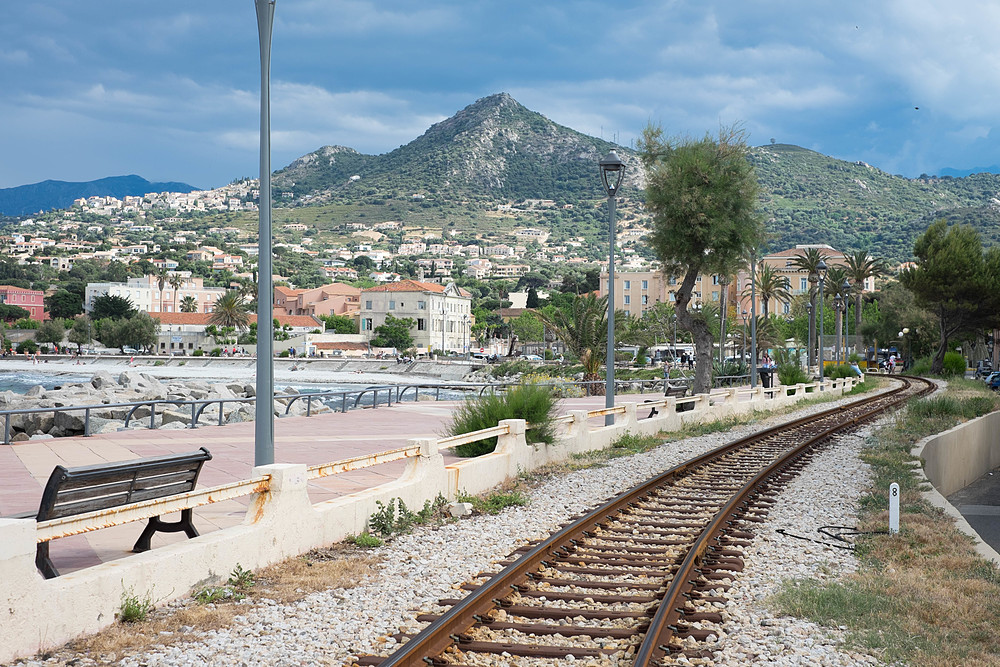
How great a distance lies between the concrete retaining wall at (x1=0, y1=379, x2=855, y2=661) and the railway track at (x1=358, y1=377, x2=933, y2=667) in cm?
183

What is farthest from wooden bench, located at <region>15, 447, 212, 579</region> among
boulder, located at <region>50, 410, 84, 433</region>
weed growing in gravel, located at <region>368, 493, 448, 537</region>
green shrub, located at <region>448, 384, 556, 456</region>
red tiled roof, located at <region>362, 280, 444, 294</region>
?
red tiled roof, located at <region>362, 280, 444, 294</region>

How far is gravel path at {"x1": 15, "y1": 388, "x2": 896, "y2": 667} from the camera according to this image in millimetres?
5480

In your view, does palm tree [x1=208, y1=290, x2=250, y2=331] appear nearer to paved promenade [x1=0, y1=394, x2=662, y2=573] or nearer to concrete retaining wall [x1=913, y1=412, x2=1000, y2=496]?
paved promenade [x1=0, y1=394, x2=662, y2=573]

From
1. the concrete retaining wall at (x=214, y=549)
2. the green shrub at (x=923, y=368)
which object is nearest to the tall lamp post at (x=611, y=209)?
the concrete retaining wall at (x=214, y=549)

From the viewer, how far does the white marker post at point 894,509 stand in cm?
938

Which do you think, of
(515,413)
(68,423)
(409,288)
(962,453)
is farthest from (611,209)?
(409,288)

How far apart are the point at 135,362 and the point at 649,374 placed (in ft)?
233

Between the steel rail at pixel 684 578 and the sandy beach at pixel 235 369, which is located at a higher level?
the steel rail at pixel 684 578

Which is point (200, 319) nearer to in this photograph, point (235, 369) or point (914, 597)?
point (235, 369)

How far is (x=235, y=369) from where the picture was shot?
347ft

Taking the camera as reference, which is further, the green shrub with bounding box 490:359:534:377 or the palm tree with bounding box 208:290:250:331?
the palm tree with bounding box 208:290:250:331

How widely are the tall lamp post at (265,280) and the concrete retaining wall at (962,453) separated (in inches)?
506

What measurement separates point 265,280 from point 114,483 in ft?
11.0

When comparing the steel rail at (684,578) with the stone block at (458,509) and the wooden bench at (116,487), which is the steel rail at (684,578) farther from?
the wooden bench at (116,487)
